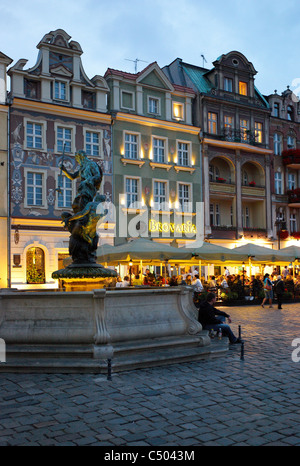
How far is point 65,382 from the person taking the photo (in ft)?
21.2

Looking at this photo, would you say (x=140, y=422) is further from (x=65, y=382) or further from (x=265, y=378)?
(x=265, y=378)

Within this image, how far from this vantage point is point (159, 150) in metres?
29.7

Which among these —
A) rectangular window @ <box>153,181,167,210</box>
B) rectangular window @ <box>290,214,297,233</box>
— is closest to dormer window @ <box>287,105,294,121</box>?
rectangular window @ <box>290,214,297,233</box>

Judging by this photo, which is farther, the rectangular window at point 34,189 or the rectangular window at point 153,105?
the rectangular window at point 153,105

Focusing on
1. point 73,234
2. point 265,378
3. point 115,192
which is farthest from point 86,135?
point 265,378

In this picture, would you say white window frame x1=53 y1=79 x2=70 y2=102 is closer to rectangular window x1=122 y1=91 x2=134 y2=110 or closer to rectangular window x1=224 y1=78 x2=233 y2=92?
rectangular window x1=122 y1=91 x2=134 y2=110

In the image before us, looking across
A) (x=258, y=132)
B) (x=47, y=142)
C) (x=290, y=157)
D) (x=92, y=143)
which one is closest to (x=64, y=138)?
(x=47, y=142)

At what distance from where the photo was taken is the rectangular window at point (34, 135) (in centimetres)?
2472

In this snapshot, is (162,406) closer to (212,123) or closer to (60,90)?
(60,90)

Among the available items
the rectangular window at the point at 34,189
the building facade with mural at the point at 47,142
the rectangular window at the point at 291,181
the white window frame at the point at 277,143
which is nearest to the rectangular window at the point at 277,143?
the white window frame at the point at 277,143

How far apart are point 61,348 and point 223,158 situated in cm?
2697

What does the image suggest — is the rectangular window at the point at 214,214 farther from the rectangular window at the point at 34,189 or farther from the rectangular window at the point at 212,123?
the rectangular window at the point at 34,189

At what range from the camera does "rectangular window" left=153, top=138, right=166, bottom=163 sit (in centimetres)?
2942

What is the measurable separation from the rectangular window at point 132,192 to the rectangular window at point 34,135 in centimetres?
569
